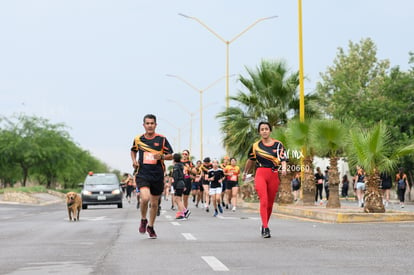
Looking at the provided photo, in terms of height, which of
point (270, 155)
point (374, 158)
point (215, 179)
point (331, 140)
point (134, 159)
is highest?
point (331, 140)

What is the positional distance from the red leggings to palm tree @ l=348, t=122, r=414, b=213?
7417mm

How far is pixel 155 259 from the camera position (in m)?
9.57

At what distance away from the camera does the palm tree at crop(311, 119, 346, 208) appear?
80.6 feet

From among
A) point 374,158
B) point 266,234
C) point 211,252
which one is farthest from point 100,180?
point 211,252

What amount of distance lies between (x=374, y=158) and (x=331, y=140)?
429 centimetres

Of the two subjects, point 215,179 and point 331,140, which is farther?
point 215,179

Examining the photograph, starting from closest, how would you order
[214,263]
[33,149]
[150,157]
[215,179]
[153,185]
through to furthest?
1. [214,263]
2. [150,157]
3. [153,185]
4. [215,179]
5. [33,149]

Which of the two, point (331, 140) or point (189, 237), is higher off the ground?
point (331, 140)

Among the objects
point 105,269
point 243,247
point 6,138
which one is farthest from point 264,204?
point 6,138

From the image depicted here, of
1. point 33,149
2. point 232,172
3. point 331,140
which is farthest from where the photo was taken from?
point 33,149

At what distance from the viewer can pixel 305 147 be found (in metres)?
27.3

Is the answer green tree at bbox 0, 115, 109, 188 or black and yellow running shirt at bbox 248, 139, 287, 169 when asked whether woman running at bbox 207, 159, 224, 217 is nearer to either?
black and yellow running shirt at bbox 248, 139, 287, 169

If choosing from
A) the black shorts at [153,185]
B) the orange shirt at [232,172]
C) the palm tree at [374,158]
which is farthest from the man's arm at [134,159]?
the orange shirt at [232,172]

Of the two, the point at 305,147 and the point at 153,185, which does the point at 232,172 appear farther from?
the point at 153,185
